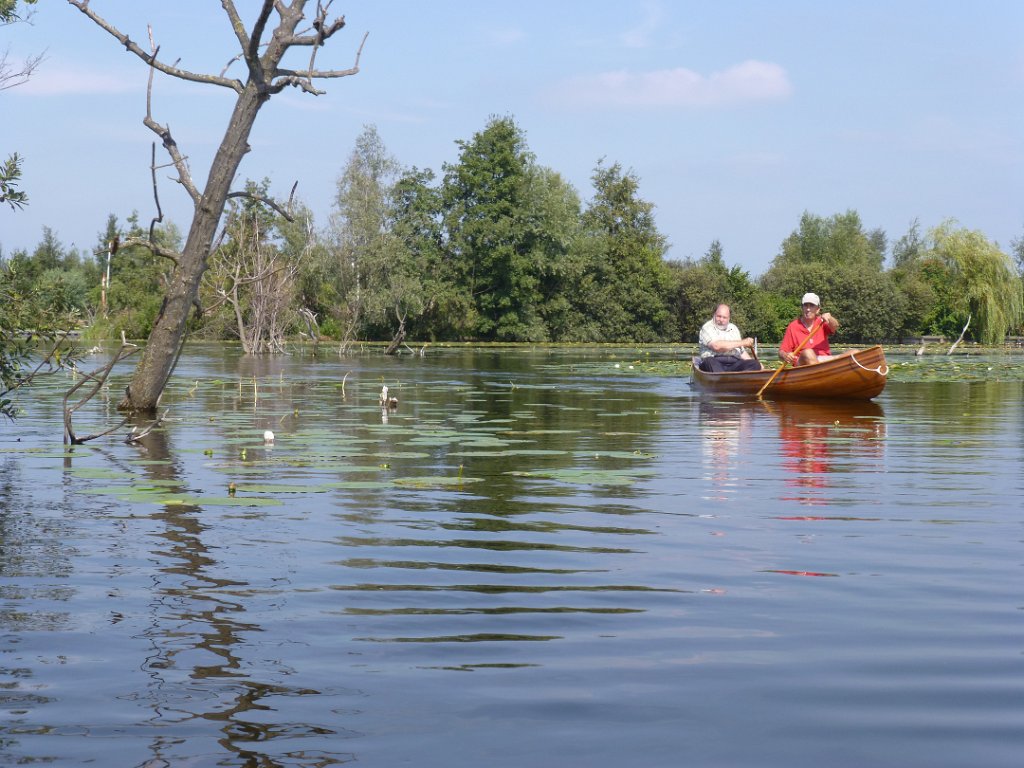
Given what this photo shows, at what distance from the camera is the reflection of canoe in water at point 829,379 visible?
67.3 ft

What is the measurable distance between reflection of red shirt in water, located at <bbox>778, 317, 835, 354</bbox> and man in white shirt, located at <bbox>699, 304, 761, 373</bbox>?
100cm

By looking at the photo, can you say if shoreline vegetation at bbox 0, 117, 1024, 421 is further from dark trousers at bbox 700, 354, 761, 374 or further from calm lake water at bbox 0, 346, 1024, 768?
calm lake water at bbox 0, 346, 1024, 768

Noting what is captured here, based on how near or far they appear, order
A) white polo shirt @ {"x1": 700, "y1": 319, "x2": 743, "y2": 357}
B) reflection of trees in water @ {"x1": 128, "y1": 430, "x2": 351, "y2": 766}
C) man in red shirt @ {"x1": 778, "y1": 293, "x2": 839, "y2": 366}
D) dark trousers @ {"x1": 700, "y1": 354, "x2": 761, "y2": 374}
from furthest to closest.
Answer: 1. white polo shirt @ {"x1": 700, "y1": 319, "x2": 743, "y2": 357}
2. dark trousers @ {"x1": 700, "y1": 354, "x2": 761, "y2": 374}
3. man in red shirt @ {"x1": 778, "y1": 293, "x2": 839, "y2": 366}
4. reflection of trees in water @ {"x1": 128, "y1": 430, "x2": 351, "y2": 766}

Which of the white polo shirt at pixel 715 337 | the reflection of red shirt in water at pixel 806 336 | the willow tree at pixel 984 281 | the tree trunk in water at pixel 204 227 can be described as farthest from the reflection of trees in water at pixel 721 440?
the willow tree at pixel 984 281

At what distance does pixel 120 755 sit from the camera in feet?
11.7

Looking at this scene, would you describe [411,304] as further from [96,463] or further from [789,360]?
[96,463]

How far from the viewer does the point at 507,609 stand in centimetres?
542

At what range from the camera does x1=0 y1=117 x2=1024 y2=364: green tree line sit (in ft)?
208

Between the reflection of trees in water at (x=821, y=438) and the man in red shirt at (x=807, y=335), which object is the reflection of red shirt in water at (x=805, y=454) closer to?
the reflection of trees in water at (x=821, y=438)

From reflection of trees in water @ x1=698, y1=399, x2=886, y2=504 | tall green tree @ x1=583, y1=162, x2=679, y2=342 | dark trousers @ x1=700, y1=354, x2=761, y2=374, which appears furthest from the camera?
tall green tree @ x1=583, y1=162, x2=679, y2=342

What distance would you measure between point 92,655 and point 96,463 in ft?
21.8

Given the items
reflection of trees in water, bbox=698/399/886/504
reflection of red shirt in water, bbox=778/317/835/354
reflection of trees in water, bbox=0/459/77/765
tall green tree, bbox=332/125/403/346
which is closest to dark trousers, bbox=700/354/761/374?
reflection of red shirt in water, bbox=778/317/835/354

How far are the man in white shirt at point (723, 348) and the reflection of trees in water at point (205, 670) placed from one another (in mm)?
17594

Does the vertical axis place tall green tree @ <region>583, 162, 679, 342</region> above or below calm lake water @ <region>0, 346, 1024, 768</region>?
above
